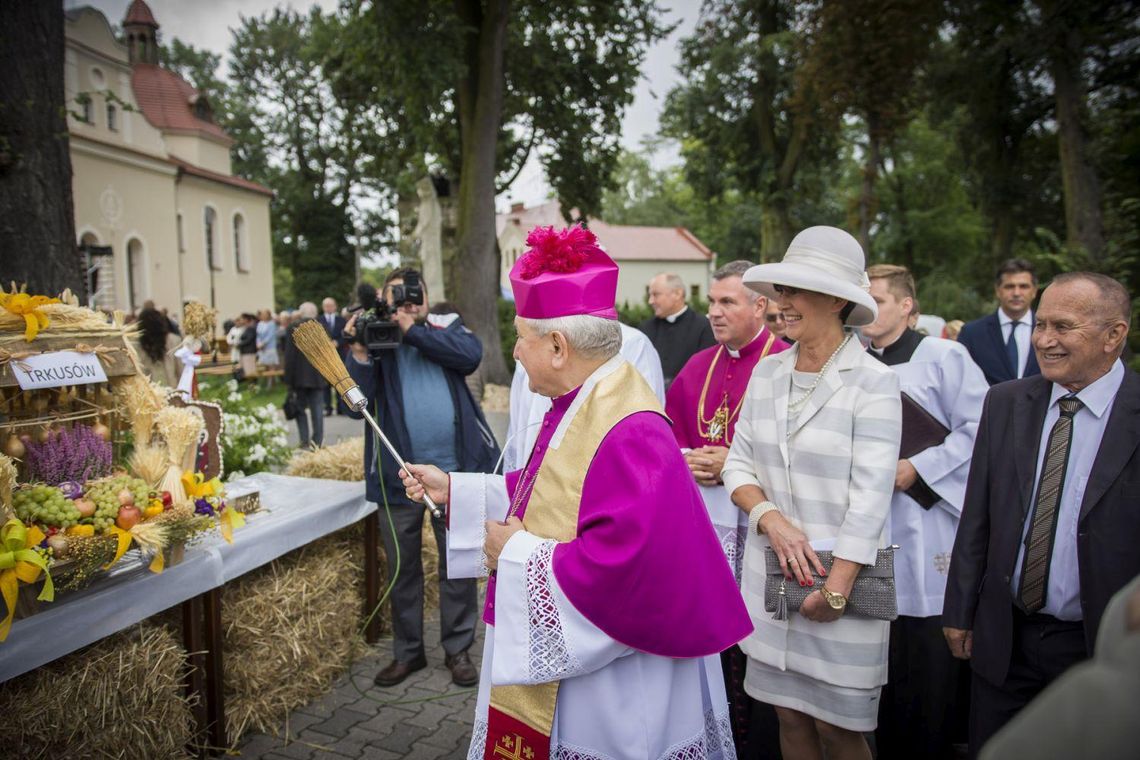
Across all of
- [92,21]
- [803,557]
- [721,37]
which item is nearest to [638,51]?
[721,37]

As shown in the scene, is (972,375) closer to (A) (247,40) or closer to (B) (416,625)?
(B) (416,625)

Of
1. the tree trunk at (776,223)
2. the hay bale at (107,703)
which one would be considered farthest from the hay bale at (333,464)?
the tree trunk at (776,223)

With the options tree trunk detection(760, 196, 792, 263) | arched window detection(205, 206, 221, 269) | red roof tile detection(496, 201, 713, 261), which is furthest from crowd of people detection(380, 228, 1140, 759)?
red roof tile detection(496, 201, 713, 261)

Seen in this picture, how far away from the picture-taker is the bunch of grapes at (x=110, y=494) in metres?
2.91

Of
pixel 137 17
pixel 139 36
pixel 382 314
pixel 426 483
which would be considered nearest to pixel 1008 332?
pixel 382 314

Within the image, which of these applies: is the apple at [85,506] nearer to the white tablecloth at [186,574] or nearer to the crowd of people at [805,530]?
the white tablecloth at [186,574]

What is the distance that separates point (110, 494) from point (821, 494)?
2725mm

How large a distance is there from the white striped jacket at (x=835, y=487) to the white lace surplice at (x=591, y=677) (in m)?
0.44

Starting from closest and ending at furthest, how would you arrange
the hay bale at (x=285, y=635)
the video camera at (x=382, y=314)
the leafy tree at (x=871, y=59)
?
the hay bale at (x=285, y=635), the video camera at (x=382, y=314), the leafy tree at (x=871, y=59)

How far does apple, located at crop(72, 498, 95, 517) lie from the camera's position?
9.43 feet

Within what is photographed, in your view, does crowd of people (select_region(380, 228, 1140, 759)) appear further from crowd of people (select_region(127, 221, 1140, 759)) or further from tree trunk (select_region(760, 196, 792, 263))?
tree trunk (select_region(760, 196, 792, 263))

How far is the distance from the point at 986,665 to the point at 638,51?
48.6 feet

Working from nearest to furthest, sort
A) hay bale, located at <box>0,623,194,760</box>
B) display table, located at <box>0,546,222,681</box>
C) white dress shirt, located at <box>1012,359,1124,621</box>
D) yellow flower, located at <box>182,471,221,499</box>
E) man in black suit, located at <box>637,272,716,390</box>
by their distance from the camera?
white dress shirt, located at <box>1012,359,1124,621</box> → display table, located at <box>0,546,222,681</box> → hay bale, located at <box>0,623,194,760</box> → yellow flower, located at <box>182,471,221,499</box> → man in black suit, located at <box>637,272,716,390</box>

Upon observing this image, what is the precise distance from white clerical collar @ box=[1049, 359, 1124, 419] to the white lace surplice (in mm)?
1441
